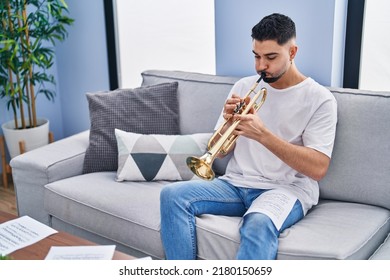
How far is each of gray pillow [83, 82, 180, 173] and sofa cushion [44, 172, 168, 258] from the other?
9cm

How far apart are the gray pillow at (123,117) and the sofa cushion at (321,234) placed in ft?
2.37

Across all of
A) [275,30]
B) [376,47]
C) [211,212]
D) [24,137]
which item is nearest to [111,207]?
[211,212]

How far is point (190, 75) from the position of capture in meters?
2.69

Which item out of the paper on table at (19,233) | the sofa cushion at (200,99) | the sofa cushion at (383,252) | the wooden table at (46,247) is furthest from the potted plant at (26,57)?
the sofa cushion at (383,252)

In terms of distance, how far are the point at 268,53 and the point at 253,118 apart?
0.27 meters

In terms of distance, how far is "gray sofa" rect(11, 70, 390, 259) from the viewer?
6.10ft

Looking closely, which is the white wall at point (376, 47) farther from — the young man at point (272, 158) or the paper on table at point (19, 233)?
the paper on table at point (19, 233)

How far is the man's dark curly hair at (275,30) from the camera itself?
6.43 feet

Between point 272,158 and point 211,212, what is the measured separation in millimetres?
312

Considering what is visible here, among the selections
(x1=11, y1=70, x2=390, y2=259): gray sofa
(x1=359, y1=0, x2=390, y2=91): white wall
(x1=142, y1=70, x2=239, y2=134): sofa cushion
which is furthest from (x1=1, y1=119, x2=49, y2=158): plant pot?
(x1=359, y1=0, x2=390, y2=91): white wall

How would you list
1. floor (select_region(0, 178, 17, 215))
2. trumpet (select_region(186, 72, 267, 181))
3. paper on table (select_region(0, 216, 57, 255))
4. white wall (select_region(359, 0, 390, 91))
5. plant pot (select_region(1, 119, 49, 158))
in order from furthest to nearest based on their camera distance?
plant pot (select_region(1, 119, 49, 158)) < floor (select_region(0, 178, 17, 215)) < white wall (select_region(359, 0, 390, 91)) < trumpet (select_region(186, 72, 267, 181)) < paper on table (select_region(0, 216, 57, 255))

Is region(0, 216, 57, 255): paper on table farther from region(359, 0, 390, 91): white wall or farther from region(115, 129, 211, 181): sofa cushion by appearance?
region(359, 0, 390, 91): white wall
